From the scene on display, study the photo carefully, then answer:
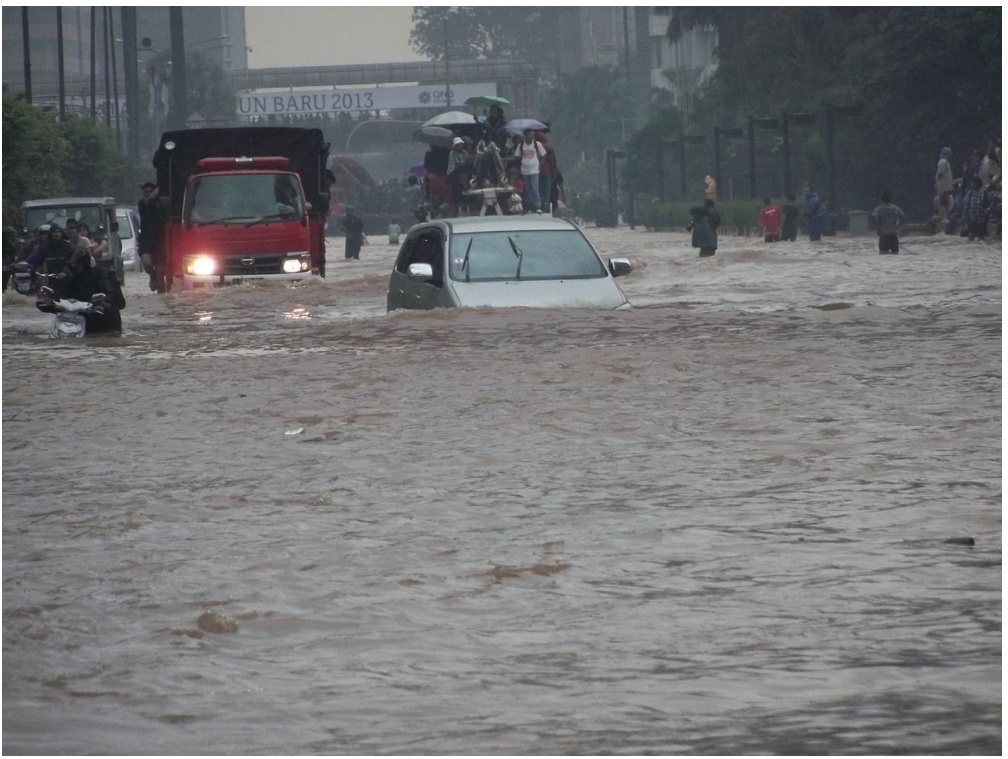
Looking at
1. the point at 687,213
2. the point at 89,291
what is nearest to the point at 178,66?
the point at 687,213

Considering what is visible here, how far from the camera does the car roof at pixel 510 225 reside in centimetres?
1706

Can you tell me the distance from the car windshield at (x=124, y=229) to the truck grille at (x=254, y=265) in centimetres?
1733

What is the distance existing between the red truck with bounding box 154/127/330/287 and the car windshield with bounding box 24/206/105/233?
813 centimetres

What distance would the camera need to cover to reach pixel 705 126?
7512cm

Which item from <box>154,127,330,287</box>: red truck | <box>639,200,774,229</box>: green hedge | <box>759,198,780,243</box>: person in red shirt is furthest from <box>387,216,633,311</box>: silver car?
<box>639,200,774,229</box>: green hedge

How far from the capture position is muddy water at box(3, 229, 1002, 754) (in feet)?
16.9

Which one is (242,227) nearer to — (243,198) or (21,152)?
(243,198)

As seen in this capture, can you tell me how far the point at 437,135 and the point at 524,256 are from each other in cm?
1281

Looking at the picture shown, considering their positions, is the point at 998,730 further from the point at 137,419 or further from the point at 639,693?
the point at 137,419

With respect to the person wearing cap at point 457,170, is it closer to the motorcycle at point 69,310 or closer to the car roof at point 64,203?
the motorcycle at point 69,310

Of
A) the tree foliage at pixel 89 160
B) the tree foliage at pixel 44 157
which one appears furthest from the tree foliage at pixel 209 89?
the tree foliage at pixel 44 157

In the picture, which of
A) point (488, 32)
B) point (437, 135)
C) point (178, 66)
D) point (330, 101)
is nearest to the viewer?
point (437, 135)

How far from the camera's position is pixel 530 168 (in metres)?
26.9

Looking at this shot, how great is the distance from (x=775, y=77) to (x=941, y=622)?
192ft
